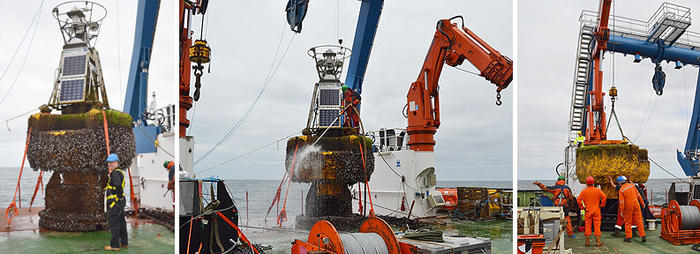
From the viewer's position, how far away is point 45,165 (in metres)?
5.02

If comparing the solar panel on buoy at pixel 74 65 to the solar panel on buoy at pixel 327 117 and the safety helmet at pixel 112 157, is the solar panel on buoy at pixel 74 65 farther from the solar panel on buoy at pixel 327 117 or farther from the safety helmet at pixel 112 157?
the solar panel on buoy at pixel 327 117

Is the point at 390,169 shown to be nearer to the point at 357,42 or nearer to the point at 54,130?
the point at 357,42

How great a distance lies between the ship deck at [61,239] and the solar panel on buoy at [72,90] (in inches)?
48.3

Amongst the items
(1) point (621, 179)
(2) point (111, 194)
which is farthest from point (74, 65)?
(1) point (621, 179)

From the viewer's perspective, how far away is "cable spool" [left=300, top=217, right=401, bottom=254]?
414 centimetres

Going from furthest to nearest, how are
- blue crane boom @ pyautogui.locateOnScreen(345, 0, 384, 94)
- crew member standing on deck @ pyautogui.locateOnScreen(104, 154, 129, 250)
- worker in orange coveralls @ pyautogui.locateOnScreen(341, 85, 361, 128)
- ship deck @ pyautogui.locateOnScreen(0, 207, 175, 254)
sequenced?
blue crane boom @ pyautogui.locateOnScreen(345, 0, 384, 94), worker in orange coveralls @ pyautogui.locateOnScreen(341, 85, 361, 128), crew member standing on deck @ pyautogui.locateOnScreen(104, 154, 129, 250), ship deck @ pyautogui.locateOnScreen(0, 207, 175, 254)

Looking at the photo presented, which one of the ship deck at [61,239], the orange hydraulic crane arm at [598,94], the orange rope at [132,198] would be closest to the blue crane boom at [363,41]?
the orange hydraulic crane arm at [598,94]

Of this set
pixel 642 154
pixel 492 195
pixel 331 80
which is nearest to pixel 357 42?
pixel 331 80

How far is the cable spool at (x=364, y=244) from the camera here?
4168mm

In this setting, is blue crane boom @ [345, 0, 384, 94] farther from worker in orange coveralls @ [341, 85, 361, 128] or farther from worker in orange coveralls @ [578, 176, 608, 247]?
worker in orange coveralls @ [578, 176, 608, 247]

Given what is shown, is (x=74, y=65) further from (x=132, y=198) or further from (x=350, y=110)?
(x=350, y=110)

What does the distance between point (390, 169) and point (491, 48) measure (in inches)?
148

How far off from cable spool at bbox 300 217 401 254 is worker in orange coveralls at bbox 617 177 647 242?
5.31 meters

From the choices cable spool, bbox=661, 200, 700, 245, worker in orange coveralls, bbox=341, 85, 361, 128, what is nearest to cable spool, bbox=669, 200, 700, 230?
cable spool, bbox=661, 200, 700, 245
